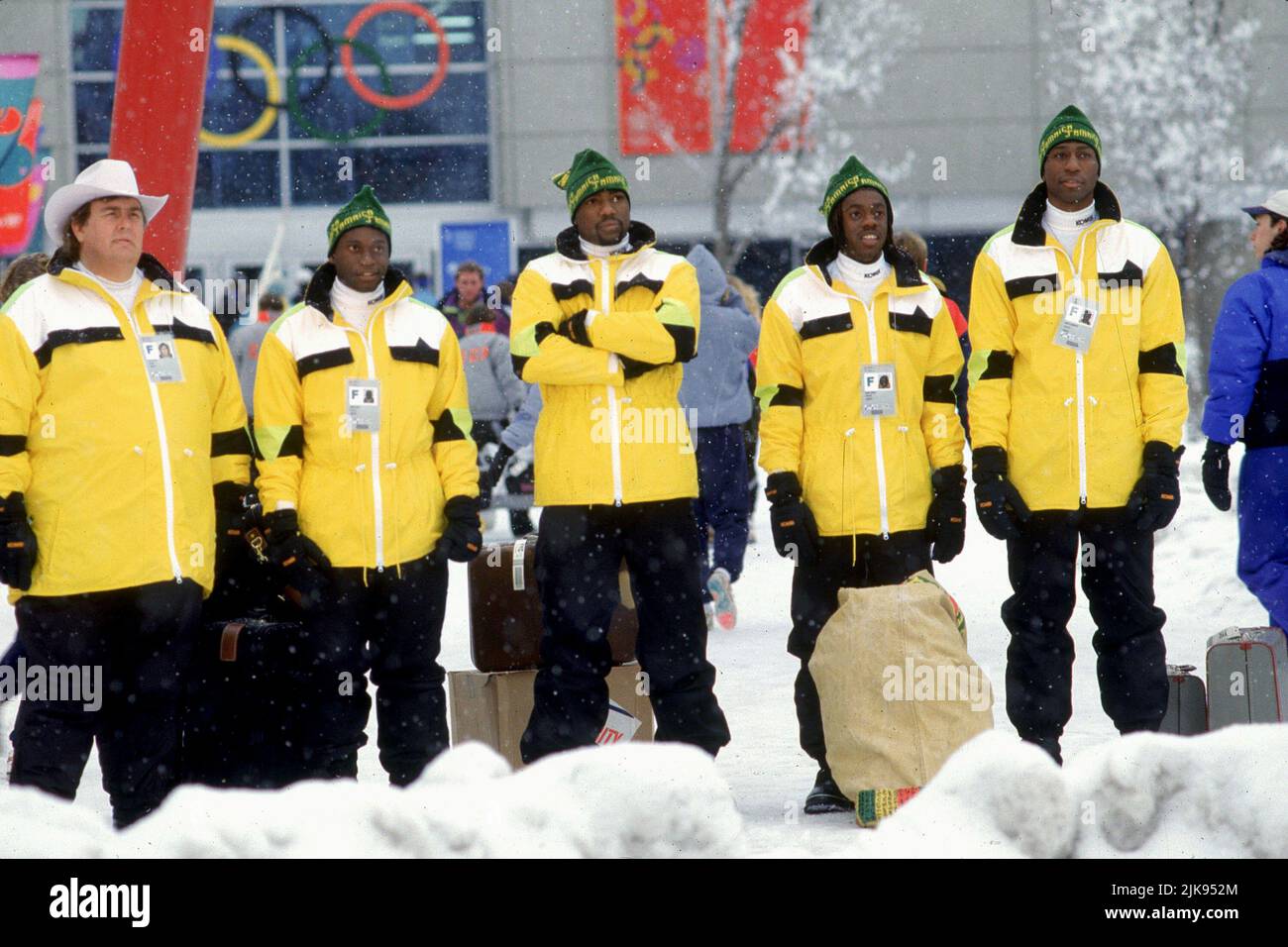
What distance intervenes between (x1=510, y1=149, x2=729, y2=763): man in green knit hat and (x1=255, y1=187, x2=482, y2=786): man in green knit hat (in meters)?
0.30

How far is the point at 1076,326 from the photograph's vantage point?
17.8 ft

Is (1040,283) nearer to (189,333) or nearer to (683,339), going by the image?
(683,339)

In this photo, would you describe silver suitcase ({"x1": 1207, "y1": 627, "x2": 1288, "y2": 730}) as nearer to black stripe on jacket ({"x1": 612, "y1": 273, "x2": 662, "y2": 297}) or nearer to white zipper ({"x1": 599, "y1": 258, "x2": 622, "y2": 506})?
white zipper ({"x1": 599, "y1": 258, "x2": 622, "y2": 506})

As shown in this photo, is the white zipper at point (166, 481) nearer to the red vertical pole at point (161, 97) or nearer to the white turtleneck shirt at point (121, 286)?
the white turtleneck shirt at point (121, 286)

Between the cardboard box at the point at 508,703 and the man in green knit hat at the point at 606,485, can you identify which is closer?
the man in green knit hat at the point at 606,485

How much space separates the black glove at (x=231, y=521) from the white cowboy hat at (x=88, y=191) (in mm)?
817

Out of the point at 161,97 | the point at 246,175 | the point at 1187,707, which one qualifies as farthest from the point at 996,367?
the point at 246,175

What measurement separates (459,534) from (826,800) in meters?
1.37

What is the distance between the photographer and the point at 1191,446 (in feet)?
57.0

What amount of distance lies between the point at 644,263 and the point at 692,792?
2212 mm

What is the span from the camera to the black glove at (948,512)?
559 centimetres

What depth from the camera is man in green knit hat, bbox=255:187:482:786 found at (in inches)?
209

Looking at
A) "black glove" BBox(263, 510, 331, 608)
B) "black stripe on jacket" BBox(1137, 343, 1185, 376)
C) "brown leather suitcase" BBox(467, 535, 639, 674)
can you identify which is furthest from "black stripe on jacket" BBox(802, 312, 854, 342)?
"black glove" BBox(263, 510, 331, 608)

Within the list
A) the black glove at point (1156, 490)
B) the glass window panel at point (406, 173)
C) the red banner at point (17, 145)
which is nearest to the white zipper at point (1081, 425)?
the black glove at point (1156, 490)
